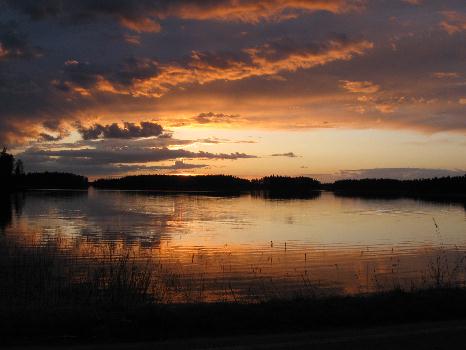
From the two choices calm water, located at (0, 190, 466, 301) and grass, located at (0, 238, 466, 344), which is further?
calm water, located at (0, 190, 466, 301)

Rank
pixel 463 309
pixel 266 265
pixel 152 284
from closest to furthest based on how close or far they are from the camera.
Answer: pixel 463 309, pixel 152 284, pixel 266 265

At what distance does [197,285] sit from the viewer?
61.5ft

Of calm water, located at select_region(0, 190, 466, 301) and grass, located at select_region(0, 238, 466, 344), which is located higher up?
grass, located at select_region(0, 238, 466, 344)

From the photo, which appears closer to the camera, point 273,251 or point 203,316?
point 203,316

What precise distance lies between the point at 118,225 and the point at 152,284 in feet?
97.5

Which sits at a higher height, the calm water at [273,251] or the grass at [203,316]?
the grass at [203,316]

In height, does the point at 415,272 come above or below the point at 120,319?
below

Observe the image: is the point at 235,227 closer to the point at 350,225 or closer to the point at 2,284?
the point at 350,225

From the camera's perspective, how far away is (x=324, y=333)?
8469 mm

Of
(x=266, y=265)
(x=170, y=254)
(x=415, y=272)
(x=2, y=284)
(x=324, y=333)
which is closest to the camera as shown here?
(x=324, y=333)

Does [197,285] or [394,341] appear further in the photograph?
[197,285]

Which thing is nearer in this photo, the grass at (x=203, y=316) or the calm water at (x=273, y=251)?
the grass at (x=203, y=316)

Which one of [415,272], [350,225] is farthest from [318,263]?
[350,225]

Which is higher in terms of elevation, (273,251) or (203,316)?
(203,316)
